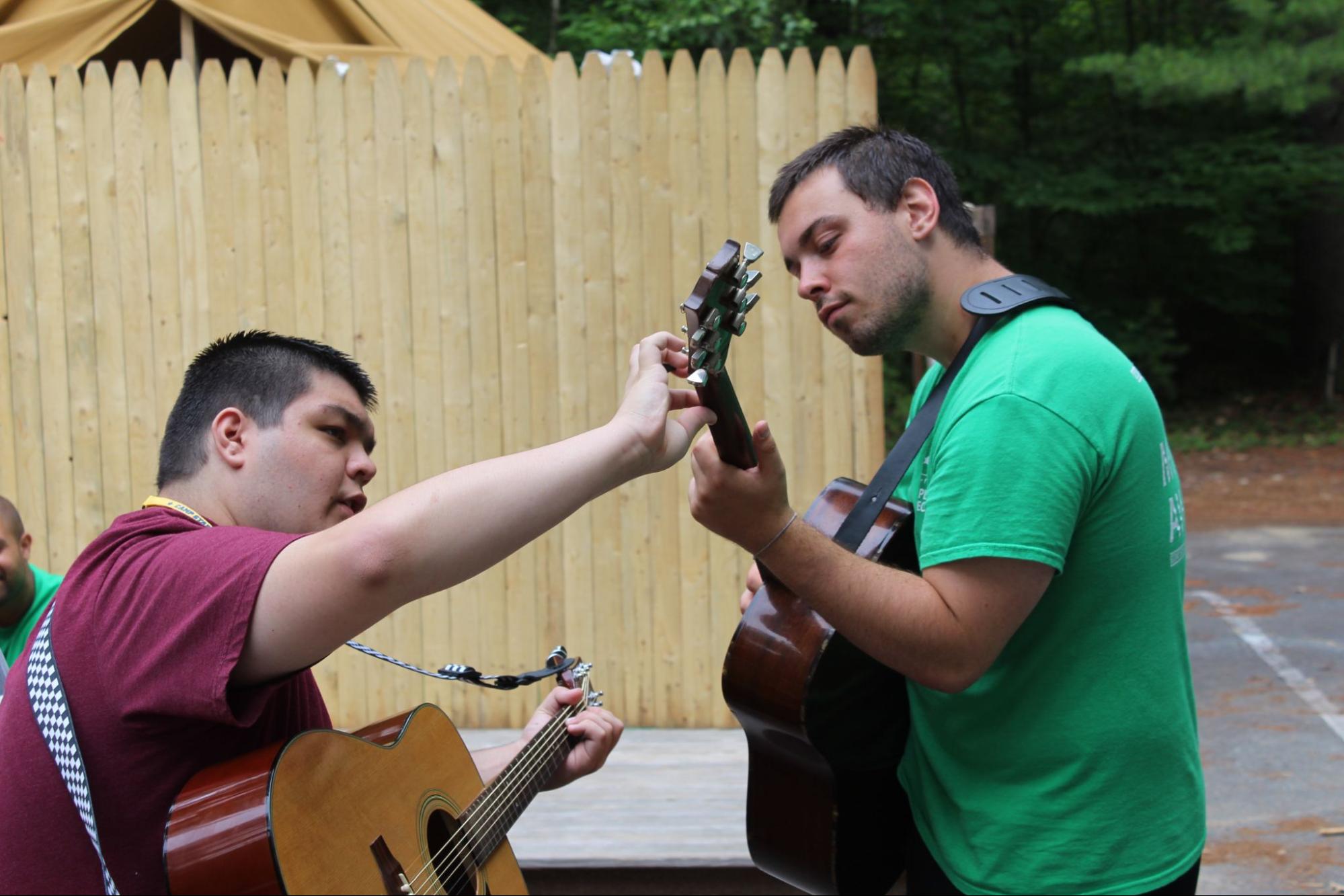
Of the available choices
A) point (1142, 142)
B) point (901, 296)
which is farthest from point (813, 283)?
point (1142, 142)

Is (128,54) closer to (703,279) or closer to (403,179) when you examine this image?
(403,179)

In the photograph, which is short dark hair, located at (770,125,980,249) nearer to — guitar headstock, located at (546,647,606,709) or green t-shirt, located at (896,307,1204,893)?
green t-shirt, located at (896,307,1204,893)

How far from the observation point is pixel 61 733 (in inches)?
54.9

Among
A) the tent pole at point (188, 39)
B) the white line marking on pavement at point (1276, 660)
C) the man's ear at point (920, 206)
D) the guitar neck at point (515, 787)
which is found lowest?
the white line marking on pavement at point (1276, 660)

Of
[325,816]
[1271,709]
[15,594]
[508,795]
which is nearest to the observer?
[325,816]

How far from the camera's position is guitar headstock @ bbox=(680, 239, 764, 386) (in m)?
1.58

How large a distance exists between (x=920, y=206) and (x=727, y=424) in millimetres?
613

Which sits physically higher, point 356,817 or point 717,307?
point 717,307

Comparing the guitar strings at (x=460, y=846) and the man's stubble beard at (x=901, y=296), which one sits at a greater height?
the man's stubble beard at (x=901, y=296)

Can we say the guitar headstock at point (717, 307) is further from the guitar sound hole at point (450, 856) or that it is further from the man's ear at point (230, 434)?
the guitar sound hole at point (450, 856)

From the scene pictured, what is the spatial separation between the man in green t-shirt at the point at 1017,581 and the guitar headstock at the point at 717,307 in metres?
0.14

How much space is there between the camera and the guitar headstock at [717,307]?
5.18 ft

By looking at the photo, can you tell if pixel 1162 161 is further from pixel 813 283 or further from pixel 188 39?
pixel 813 283

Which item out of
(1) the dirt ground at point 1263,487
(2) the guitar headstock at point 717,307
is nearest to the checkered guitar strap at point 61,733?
(2) the guitar headstock at point 717,307
